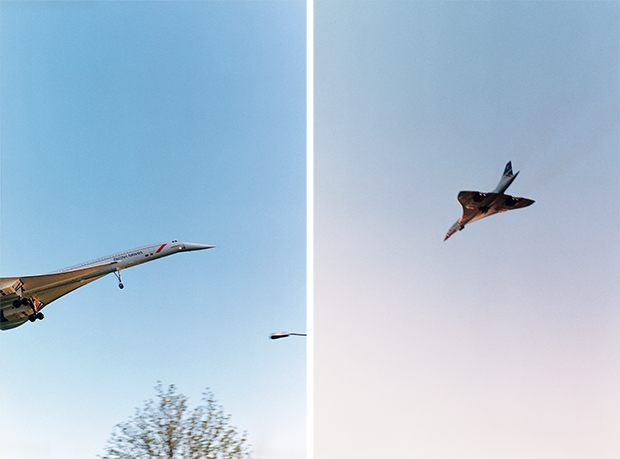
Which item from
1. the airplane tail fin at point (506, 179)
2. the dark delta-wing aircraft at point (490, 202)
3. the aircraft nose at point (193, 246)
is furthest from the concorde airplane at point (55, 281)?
the airplane tail fin at point (506, 179)

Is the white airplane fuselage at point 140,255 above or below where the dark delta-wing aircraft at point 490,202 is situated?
below

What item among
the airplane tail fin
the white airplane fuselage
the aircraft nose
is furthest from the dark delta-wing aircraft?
the white airplane fuselage

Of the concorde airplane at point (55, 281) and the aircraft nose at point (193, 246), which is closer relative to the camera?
the concorde airplane at point (55, 281)

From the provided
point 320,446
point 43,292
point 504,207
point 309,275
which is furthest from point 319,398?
point 43,292

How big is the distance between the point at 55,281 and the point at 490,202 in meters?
7.48

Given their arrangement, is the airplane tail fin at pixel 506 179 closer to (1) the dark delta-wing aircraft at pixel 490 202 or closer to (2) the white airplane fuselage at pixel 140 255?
(1) the dark delta-wing aircraft at pixel 490 202

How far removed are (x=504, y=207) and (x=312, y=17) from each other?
385 centimetres

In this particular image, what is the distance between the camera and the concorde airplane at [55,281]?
26.6 ft

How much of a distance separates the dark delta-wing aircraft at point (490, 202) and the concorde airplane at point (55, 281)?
483cm

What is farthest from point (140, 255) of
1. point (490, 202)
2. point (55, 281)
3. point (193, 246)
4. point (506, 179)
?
point (506, 179)

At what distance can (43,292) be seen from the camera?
27.8ft

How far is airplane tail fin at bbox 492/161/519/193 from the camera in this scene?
21.6 feet

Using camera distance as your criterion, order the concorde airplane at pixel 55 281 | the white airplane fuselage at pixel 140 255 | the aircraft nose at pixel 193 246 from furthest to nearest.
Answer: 1. the aircraft nose at pixel 193 246
2. the white airplane fuselage at pixel 140 255
3. the concorde airplane at pixel 55 281

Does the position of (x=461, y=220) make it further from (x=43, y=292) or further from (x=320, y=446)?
(x=43, y=292)
